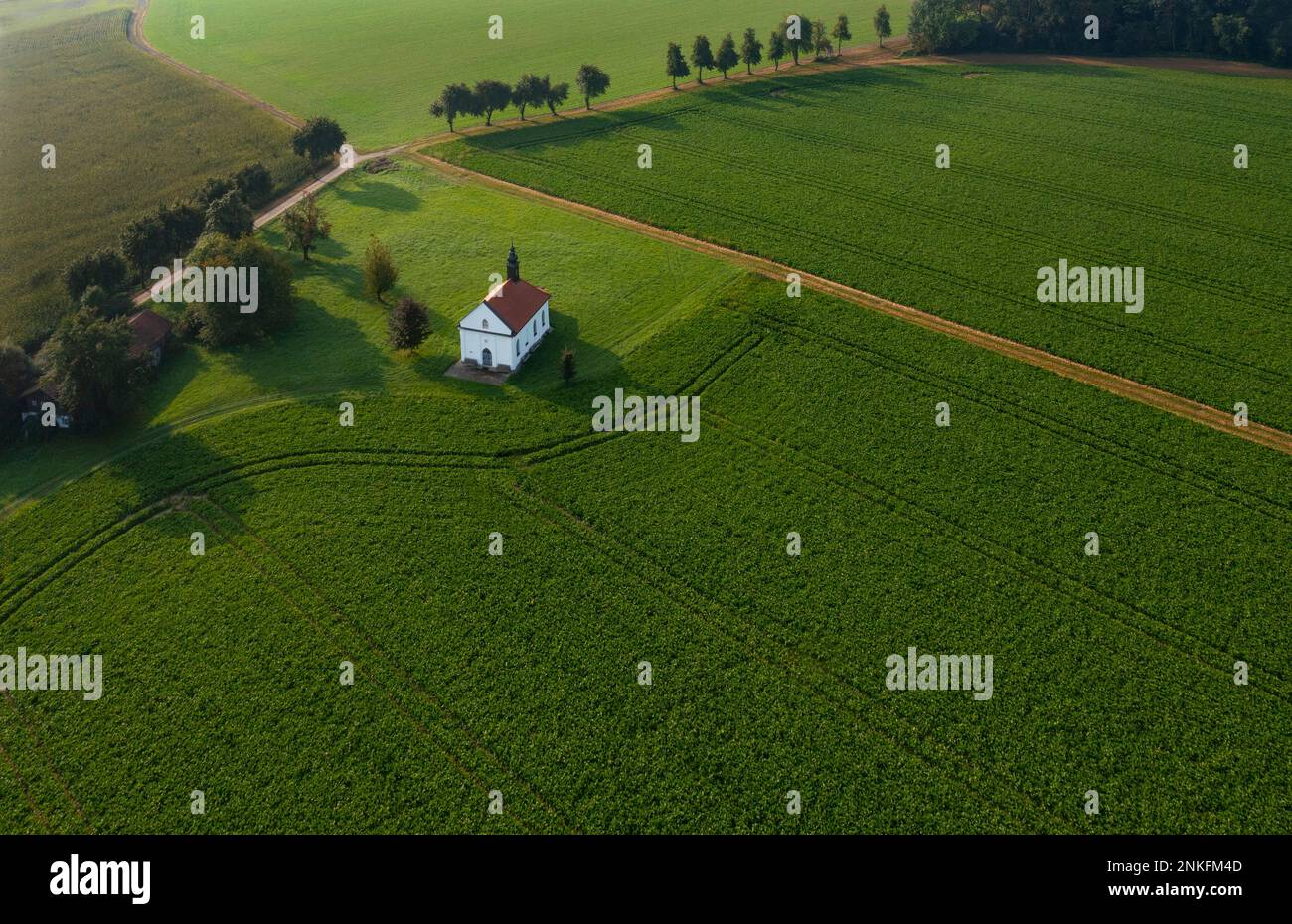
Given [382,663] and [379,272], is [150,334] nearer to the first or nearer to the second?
[379,272]

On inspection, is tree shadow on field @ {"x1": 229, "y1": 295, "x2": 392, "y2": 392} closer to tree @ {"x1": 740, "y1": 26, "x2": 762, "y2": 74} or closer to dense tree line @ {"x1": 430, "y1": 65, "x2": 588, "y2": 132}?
dense tree line @ {"x1": 430, "y1": 65, "x2": 588, "y2": 132}

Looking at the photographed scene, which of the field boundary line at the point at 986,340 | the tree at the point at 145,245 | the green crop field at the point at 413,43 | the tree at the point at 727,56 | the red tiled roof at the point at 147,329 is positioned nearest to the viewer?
the field boundary line at the point at 986,340

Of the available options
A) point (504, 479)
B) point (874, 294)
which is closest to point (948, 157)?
point (874, 294)

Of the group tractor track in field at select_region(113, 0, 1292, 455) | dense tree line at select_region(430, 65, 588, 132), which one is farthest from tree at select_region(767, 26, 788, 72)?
dense tree line at select_region(430, 65, 588, 132)

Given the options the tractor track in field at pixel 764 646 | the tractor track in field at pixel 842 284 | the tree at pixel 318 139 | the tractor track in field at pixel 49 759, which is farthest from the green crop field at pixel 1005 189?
the tractor track in field at pixel 49 759

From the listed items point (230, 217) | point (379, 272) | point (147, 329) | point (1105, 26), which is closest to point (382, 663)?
point (379, 272)

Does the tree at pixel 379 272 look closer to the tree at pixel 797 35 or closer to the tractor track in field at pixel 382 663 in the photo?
the tractor track in field at pixel 382 663

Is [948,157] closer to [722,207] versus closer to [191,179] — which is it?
[722,207]
